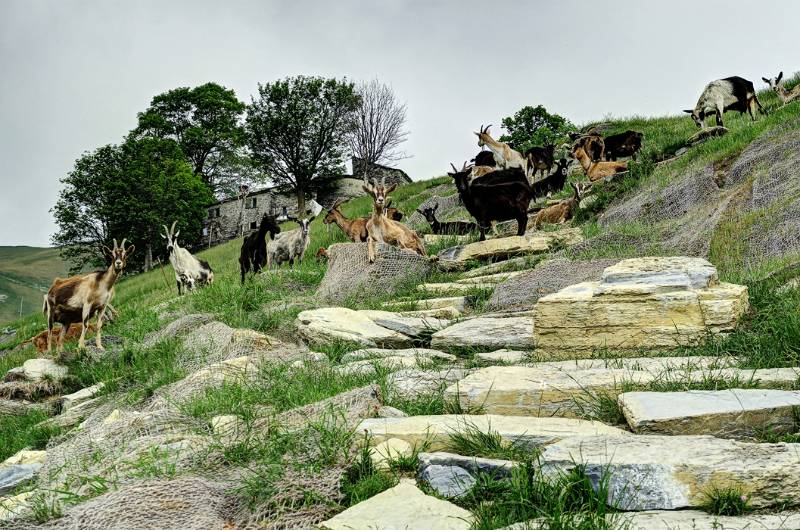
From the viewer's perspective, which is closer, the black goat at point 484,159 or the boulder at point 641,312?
the boulder at point 641,312

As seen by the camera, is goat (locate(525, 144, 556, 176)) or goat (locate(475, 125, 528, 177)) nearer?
goat (locate(475, 125, 528, 177))

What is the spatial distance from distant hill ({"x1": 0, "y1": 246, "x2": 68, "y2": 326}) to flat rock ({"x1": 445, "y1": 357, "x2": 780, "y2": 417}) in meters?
74.6

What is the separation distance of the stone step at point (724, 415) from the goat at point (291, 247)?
16.1 m

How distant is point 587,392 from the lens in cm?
471

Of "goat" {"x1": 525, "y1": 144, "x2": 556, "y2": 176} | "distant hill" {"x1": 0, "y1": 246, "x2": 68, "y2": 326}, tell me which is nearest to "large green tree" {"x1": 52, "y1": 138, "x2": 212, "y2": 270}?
"distant hill" {"x1": 0, "y1": 246, "x2": 68, "y2": 326}

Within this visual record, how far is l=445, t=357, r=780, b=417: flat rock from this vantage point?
4.77 metres

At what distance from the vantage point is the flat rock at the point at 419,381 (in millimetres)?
5473

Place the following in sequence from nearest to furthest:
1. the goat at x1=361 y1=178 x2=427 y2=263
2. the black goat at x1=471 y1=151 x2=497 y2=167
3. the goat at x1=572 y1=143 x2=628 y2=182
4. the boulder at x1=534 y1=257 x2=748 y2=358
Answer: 1. the boulder at x1=534 y1=257 x2=748 y2=358
2. the goat at x1=361 y1=178 x2=427 y2=263
3. the goat at x1=572 y1=143 x2=628 y2=182
4. the black goat at x1=471 y1=151 x2=497 y2=167

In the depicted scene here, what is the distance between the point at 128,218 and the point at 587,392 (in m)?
48.9

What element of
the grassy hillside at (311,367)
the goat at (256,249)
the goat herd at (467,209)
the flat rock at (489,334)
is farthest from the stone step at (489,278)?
the goat at (256,249)

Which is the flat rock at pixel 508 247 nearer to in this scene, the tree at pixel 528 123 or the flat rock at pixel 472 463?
the flat rock at pixel 472 463

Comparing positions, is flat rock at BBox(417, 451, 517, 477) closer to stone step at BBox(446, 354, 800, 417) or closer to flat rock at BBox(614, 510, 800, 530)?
flat rock at BBox(614, 510, 800, 530)

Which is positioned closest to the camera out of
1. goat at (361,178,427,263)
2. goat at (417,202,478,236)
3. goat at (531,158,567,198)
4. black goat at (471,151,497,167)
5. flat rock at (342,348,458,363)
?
flat rock at (342,348,458,363)

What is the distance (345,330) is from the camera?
8.44 meters
